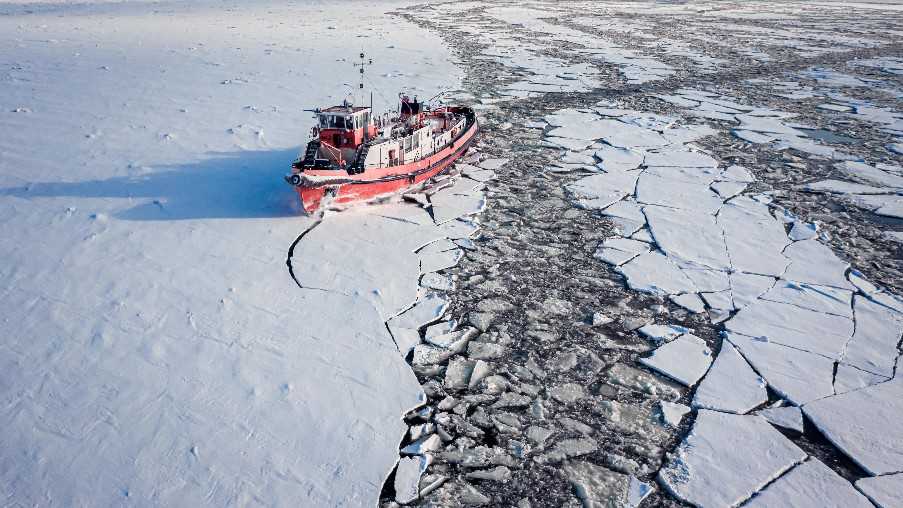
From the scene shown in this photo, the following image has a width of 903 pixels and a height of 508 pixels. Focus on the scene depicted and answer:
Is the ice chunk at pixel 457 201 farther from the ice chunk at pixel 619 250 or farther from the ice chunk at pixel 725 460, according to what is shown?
the ice chunk at pixel 725 460

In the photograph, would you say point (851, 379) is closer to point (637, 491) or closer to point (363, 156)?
point (637, 491)

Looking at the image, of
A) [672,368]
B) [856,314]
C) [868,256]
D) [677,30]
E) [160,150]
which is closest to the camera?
[672,368]

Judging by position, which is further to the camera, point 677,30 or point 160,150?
point 677,30

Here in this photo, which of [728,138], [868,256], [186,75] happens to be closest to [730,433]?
[868,256]

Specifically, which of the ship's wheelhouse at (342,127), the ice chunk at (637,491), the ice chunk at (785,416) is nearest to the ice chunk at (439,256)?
the ship's wheelhouse at (342,127)

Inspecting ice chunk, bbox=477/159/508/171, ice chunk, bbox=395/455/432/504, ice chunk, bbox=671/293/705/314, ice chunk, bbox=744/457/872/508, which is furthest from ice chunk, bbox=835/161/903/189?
ice chunk, bbox=395/455/432/504

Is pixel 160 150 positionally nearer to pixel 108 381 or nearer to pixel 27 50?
pixel 108 381
